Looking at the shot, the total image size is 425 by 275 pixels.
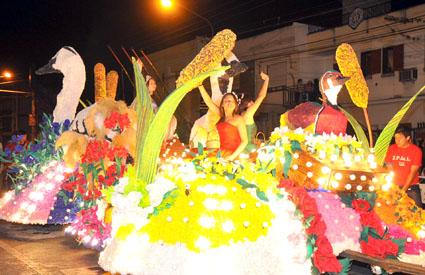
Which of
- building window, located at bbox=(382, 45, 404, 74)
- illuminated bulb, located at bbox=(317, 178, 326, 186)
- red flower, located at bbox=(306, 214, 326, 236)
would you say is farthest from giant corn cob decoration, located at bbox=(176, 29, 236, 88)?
building window, located at bbox=(382, 45, 404, 74)

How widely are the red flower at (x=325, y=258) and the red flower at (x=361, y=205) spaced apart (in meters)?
0.79

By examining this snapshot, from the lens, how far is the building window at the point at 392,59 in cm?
2459

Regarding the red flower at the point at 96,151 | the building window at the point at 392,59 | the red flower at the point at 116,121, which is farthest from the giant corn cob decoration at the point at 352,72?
the building window at the point at 392,59

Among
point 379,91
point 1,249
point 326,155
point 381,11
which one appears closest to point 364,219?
point 326,155

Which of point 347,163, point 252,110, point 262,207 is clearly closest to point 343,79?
point 347,163

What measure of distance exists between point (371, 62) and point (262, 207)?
2267 cm

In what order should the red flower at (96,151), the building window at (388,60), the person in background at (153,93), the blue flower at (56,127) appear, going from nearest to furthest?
1. the red flower at (96,151)
2. the person in background at (153,93)
3. the blue flower at (56,127)
4. the building window at (388,60)

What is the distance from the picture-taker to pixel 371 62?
85.4ft

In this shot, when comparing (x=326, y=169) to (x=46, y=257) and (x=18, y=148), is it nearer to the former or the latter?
(x=46, y=257)

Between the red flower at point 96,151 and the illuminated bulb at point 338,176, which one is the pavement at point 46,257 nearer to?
the red flower at point 96,151

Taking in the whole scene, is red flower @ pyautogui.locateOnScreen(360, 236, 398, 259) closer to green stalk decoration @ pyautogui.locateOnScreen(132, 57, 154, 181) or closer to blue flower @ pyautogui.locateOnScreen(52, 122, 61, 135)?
green stalk decoration @ pyautogui.locateOnScreen(132, 57, 154, 181)

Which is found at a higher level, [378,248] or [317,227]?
[317,227]

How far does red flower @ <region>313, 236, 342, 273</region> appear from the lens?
4.93 meters

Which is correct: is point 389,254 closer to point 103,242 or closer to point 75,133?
point 103,242
